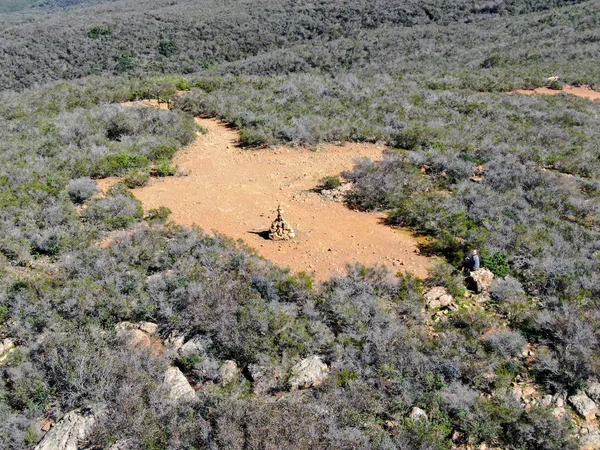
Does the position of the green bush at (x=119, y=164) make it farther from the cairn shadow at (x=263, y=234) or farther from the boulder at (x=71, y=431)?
the boulder at (x=71, y=431)

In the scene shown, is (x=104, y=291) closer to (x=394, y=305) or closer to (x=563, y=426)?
(x=394, y=305)

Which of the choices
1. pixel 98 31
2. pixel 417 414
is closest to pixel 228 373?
Answer: pixel 417 414

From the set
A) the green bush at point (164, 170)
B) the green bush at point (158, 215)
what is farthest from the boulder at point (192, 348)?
the green bush at point (164, 170)

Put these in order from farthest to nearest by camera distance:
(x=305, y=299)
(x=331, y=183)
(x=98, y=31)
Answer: (x=98, y=31), (x=331, y=183), (x=305, y=299)

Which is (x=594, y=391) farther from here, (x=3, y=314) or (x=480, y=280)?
(x=3, y=314)

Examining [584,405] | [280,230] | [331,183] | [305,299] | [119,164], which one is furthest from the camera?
[119,164]
